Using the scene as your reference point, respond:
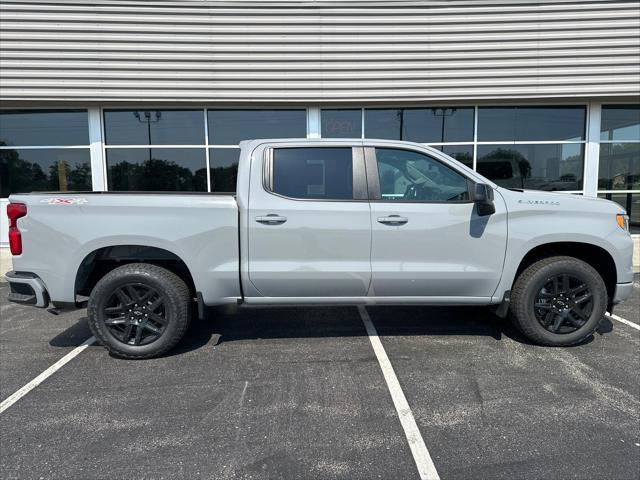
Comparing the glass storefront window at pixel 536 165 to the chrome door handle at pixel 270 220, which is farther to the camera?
the glass storefront window at pixel 536 165

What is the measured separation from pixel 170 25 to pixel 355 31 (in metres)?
3.66

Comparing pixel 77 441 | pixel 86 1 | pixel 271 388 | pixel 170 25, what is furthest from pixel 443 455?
pixel 86 1

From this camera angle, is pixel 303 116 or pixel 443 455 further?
pixel 303 116

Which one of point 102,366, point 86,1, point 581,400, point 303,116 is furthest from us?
point 303,116

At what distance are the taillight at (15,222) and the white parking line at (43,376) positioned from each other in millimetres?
1066

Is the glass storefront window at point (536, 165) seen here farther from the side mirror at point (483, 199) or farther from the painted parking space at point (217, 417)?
the painted parking space at point (217, 417)

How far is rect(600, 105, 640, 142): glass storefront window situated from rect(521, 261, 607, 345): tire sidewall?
6716mm

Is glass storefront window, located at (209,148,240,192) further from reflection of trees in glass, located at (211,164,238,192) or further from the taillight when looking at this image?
the taillight

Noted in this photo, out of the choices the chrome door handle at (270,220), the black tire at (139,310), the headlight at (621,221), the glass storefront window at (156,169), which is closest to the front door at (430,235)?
the chrome door handle at (270,220)

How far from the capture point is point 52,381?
135 inches

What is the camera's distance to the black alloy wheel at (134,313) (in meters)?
3.72

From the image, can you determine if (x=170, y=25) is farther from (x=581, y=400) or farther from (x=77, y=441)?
(x=581, y=400)

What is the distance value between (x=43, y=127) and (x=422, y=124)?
8.19 m

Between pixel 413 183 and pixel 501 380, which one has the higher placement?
pixel 413 183
